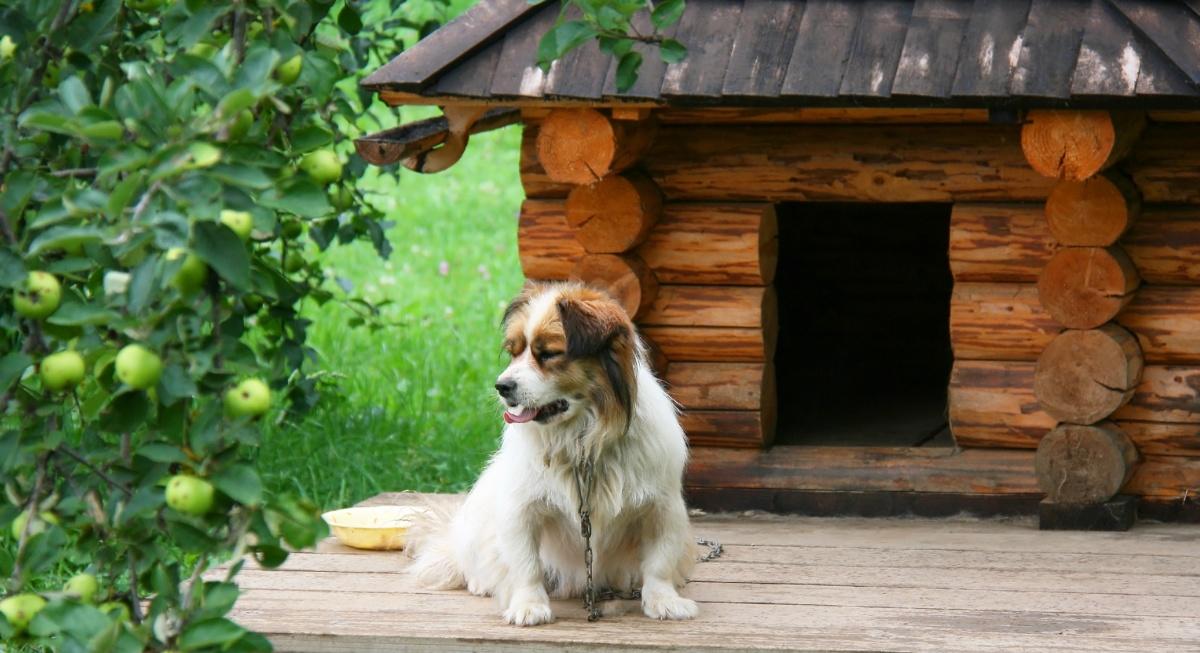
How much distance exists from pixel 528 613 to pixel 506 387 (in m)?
0.57

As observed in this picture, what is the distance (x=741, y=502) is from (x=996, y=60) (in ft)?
5.50

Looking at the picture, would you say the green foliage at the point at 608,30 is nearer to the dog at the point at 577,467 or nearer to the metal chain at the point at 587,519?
the dog at the point at 577,467

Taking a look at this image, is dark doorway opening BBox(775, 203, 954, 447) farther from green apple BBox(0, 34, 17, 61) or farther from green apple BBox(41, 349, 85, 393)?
green apple BBox(41, 349, 85, 393)

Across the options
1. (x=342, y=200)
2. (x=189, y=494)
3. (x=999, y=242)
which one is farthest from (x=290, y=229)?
(x=189, y=494)

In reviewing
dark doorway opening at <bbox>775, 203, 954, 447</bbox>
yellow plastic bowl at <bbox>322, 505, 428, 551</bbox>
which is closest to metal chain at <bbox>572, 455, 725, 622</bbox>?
yellow plastic bowl at <bbox>322, 505, 428, 551</bbox>

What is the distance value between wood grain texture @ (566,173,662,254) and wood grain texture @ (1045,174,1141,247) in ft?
4.13

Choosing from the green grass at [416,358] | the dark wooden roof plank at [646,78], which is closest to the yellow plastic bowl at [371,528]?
the green grass at [416,358]

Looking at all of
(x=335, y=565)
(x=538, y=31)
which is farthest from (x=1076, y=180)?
(x=335, y=565)

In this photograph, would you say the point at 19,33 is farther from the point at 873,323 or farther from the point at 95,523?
the point at 873,323

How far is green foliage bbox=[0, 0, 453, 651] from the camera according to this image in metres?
2.05

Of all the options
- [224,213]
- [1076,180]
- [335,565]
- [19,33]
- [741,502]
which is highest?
[1076,180]

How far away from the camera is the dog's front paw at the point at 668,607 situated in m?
3.82

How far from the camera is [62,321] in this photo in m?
2.08

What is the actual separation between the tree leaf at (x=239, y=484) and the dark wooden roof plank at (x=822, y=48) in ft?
8.53
